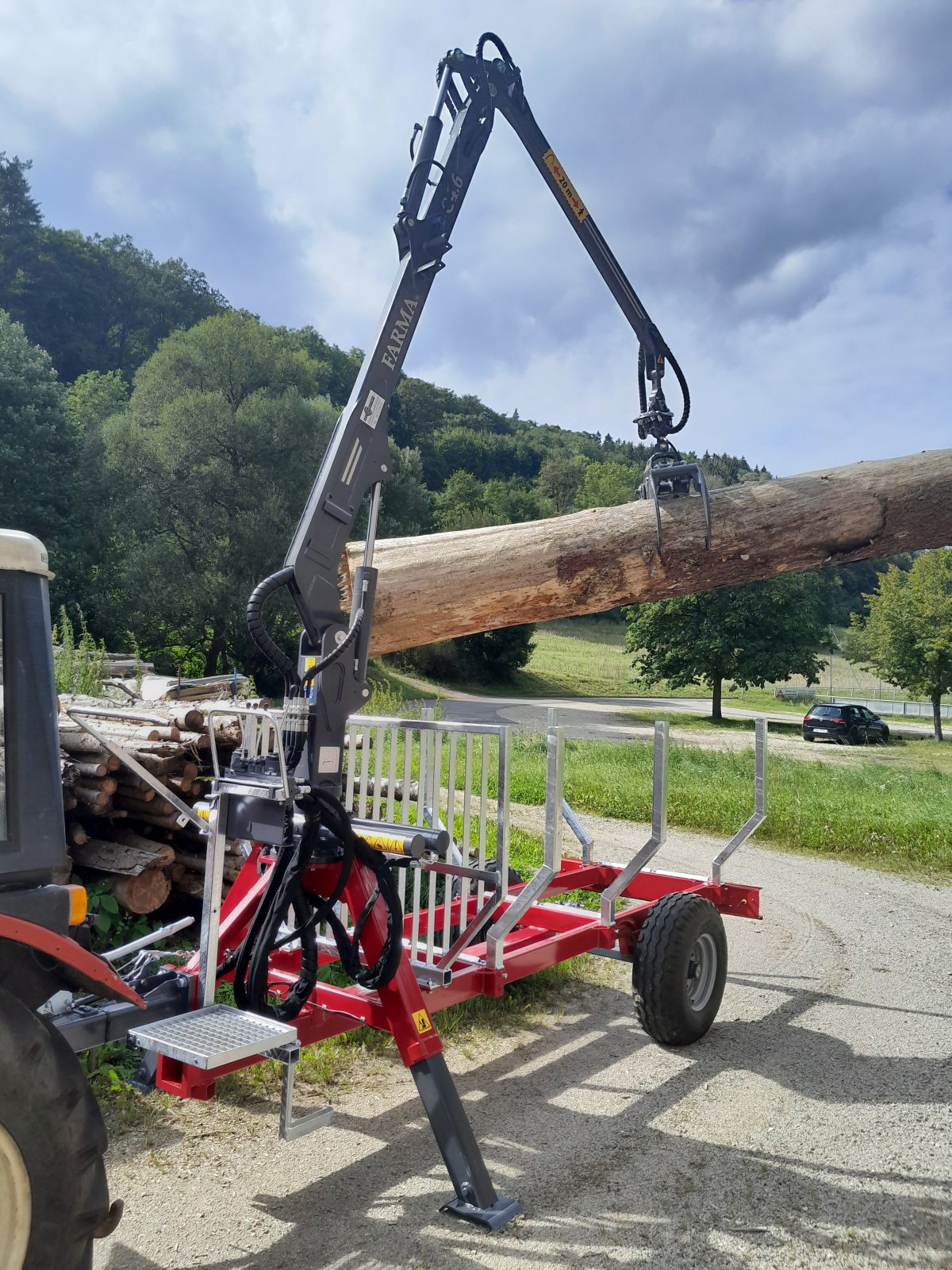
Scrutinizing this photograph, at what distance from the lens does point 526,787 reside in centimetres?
1421

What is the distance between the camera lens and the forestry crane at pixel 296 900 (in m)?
2.54

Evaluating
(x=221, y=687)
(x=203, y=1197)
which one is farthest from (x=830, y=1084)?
(x=221, y=687)

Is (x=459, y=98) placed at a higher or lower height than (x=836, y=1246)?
higher

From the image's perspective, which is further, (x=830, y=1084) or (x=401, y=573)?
(x=401, y=573)

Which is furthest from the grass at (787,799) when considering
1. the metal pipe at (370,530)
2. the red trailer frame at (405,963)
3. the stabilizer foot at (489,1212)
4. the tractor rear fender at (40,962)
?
the tractor rear fender at (40,962)

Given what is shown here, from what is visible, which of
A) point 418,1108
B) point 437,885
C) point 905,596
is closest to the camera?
point 418,1108

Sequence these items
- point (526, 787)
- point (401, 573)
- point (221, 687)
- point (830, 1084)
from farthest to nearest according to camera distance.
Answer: point (526, 787)
point (221, 687)
point (401, 573)
point (830, 1084)

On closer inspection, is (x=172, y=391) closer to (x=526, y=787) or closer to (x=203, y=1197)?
(x=526, y=787)

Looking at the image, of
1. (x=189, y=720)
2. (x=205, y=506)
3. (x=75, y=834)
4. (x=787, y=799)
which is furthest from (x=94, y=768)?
(x=205, y=506)

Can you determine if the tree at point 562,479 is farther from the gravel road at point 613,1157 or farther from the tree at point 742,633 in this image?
the gravel road at point 613,1157

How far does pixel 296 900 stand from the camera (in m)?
3.94

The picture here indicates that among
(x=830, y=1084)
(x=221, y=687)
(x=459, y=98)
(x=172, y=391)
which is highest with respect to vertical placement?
(x=172, y=391)

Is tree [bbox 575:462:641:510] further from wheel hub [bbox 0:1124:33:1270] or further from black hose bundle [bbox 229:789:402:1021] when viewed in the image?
wheel hub [bbox 0:1124:33:1270]

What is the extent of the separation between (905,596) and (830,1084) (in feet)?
132
